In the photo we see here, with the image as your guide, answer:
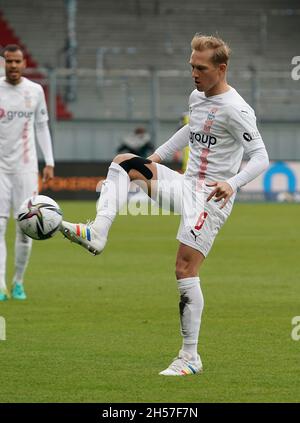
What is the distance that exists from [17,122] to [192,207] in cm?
461

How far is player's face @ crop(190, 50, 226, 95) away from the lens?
303 inches

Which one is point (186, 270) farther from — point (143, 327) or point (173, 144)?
point (143, 327)

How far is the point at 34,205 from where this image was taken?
7.82 meters

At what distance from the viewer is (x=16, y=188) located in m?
12.1

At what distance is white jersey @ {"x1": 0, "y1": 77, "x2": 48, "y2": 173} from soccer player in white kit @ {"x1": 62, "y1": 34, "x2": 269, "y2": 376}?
4.24m

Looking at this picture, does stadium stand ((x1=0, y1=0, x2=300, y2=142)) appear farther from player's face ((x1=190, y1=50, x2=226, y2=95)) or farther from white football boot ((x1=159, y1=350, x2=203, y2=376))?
white football boot ((x1=159, y1=350, x2=203, y2=376))

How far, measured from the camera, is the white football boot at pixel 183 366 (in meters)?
7.74

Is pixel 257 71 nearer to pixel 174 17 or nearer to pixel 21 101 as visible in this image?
pixel 174 17

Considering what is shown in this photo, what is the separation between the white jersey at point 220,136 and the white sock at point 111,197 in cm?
50

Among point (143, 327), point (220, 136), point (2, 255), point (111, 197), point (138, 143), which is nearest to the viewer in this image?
point (220, 136)

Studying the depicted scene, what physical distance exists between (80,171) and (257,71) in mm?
5794

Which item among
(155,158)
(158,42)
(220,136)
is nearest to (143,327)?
(155,158)

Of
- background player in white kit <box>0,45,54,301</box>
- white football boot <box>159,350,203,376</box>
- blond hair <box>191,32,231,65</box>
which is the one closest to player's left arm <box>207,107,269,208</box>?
blond hair <box>191,32,231,65</box>
